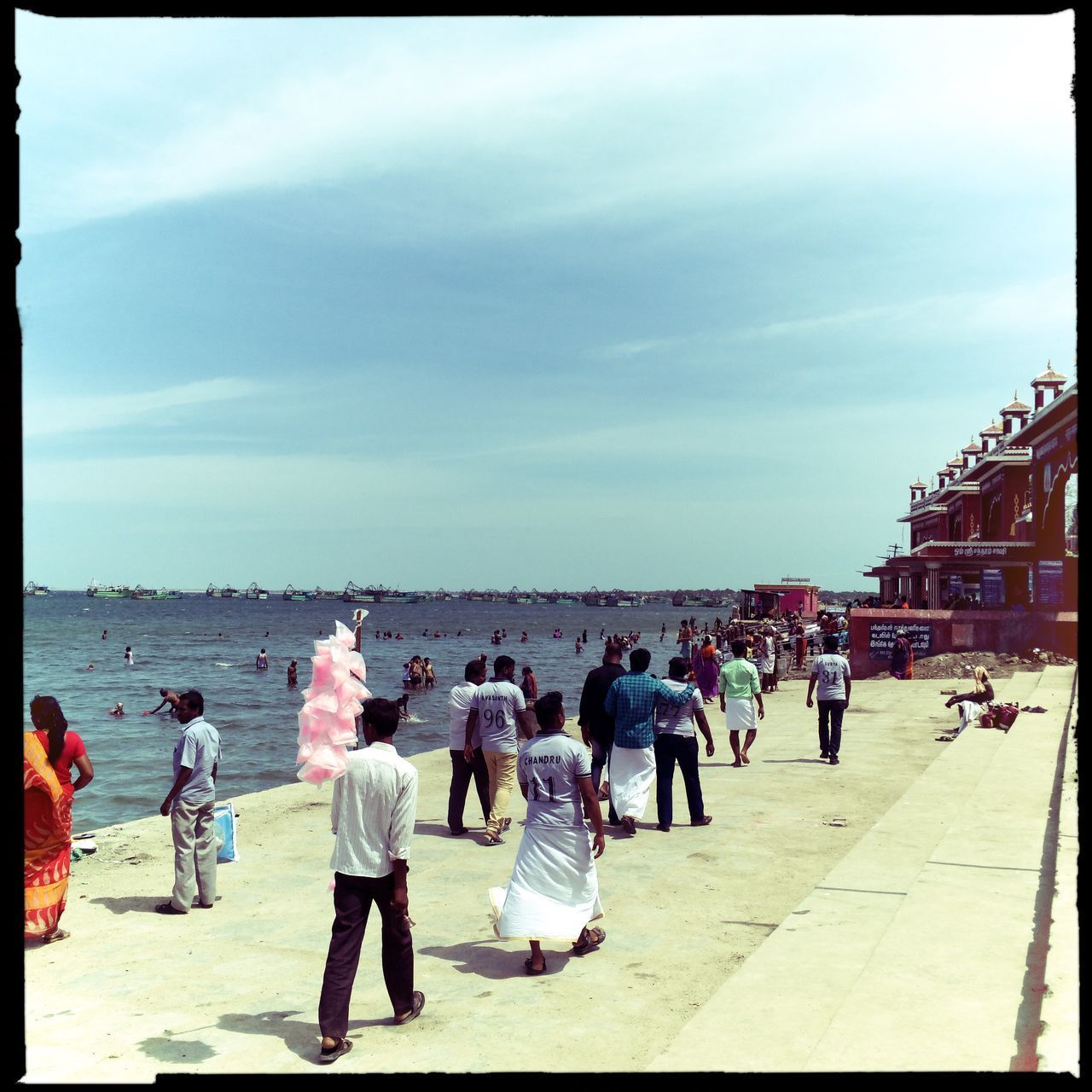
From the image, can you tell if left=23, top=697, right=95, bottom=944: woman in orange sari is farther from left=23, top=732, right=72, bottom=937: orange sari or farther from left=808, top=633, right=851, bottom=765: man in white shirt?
left=808, top=633, right=851, bottom=765: man in white shirt

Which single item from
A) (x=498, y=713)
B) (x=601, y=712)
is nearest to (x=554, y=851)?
(x=498, y=713)

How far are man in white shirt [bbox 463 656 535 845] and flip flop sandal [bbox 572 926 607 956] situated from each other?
2.90 metres

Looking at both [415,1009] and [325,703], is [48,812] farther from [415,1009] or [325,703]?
[415,1009]

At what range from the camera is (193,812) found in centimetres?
774

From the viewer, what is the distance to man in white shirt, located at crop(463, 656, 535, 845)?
9398mm

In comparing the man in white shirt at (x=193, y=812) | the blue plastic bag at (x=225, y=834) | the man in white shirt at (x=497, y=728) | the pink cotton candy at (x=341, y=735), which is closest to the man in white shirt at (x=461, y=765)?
the man in white shirt at (x=497, y=728)

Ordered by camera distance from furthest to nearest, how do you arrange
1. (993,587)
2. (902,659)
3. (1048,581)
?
1. (993,587)
2. (1048,581)
3. (902,659)

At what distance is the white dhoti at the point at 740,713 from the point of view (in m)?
13.3

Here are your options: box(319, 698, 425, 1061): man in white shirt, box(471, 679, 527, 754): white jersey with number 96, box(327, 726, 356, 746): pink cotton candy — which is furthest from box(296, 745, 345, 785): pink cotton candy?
box(471, 679, 527, 754): white jersey with number 96

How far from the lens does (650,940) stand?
6625 millimetres

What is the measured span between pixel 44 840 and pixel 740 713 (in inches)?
355

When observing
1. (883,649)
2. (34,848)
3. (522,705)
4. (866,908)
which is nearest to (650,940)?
(866,908)
